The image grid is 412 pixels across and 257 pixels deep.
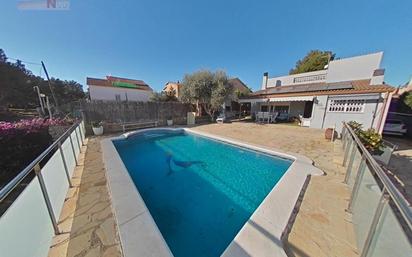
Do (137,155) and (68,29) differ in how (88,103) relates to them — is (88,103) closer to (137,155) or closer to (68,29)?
(68,29)

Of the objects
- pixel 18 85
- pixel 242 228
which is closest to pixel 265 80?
pixel 242 228

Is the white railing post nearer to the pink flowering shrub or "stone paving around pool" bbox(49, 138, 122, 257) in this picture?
"stone paving around pool" bbox(49, 138, 122, 257)

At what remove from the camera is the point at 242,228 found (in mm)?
2646

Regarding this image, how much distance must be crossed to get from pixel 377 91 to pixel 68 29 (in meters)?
22.0

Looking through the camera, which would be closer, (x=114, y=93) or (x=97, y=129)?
(x=97, y=129)

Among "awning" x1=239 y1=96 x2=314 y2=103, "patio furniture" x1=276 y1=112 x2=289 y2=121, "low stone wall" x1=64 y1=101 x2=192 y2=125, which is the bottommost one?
"patio furniture" x1=276 y1=112 x2=289 y2=121

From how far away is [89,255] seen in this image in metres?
2.13

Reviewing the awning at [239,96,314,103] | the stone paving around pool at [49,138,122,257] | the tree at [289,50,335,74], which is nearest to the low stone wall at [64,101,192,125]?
the awning at [239,96,314,103]

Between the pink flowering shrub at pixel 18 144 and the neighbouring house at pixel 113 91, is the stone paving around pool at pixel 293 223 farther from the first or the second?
the neighbouring house at pixel 113 91

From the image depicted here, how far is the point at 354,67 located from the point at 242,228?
69.2 feet

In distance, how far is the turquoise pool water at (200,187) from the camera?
3342 millimetres

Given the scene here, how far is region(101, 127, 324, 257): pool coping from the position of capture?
221 cm

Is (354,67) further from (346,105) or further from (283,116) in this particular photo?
(283,116)

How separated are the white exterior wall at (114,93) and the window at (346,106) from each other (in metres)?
29.8
